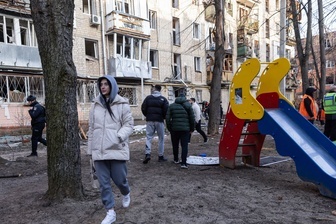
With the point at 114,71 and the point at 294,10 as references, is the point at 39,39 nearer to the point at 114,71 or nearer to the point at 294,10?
the point at 294,10

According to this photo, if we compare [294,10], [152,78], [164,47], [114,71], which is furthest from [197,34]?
[294,10]

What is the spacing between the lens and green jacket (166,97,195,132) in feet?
19.9

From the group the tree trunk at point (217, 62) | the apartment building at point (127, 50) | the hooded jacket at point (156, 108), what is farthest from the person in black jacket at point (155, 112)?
the apartment building at point (127, 50)

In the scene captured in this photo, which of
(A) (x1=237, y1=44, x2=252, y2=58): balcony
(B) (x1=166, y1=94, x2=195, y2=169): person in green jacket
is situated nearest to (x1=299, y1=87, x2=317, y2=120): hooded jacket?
(B) (x1=166, y1=94, x2=195, y2=169): person in green jacket

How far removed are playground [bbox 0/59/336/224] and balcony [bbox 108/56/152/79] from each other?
38.7 feet

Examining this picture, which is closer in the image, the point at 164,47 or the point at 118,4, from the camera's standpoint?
the point at 118,4

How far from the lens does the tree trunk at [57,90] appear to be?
152 inches

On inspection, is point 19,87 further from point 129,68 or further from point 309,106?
point 309,106

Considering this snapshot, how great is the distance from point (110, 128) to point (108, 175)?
0.56 m

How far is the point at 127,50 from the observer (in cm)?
2012

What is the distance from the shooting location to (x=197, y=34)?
974 inches

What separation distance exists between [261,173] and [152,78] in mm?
16164

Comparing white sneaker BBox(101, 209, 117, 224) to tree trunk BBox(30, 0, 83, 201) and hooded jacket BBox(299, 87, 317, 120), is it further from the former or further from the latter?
hooded jacket BBox(299, 87, 317, 120)

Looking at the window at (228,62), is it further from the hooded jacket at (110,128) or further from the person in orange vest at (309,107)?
the hooded jacket at (110,128)
